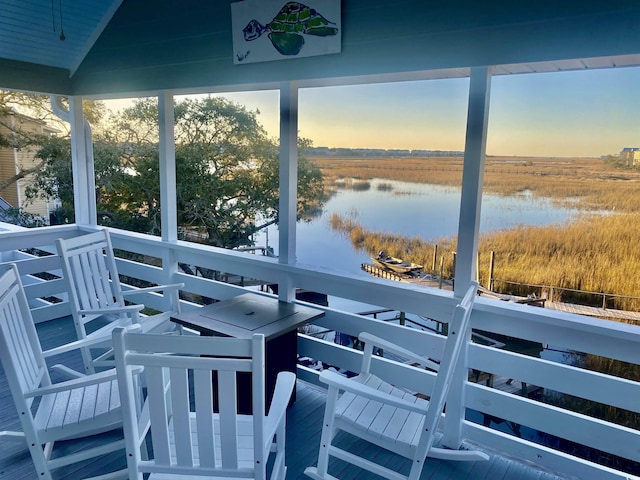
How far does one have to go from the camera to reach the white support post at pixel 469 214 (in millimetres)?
2250

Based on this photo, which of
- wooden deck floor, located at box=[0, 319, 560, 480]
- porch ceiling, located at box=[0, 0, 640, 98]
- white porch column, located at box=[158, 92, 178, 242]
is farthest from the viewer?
white porch column, located at box=[158, 92, 178, 242]

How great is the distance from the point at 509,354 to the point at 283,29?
2257 mm

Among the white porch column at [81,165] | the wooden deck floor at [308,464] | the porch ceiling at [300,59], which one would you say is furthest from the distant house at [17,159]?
the wooden deck floor at [308,464]

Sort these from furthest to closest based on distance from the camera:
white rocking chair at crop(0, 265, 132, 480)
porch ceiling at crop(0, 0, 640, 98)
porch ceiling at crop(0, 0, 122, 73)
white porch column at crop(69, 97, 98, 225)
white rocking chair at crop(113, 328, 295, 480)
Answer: white porch column at crop(69, 97, 98, 225) < porch ceiling at crop(0, 0, 122, 73) < porch ceiling at crop(0, 0, 640, 98) < white rocking chair at crop(0, 265, 132, 480) < white rocking chair at crop(113, 328, 295, 480)

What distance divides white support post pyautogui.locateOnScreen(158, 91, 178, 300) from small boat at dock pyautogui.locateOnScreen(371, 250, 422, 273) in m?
1.75

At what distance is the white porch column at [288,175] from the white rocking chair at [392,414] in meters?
0.98

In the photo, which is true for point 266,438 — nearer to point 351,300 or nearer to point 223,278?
point 351,300

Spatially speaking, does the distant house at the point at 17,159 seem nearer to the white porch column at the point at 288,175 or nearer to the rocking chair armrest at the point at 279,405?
the white porch column at the point at 288,175

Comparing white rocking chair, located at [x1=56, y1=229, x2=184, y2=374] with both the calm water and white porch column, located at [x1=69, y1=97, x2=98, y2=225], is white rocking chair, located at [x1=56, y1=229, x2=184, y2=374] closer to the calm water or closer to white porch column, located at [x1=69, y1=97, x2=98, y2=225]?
the calm water

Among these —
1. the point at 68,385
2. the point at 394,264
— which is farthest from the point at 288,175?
the point at 68,385

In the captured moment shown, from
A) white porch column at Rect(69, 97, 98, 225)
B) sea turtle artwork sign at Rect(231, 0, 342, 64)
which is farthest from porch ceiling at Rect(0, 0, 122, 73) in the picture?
sea turtle artwork sign at Rect(231, 0, 342, 64)

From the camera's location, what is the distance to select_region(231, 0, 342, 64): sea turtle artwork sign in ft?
8.52

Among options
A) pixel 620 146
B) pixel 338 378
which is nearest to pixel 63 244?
pixel 338 378

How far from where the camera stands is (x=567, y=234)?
2371mm
